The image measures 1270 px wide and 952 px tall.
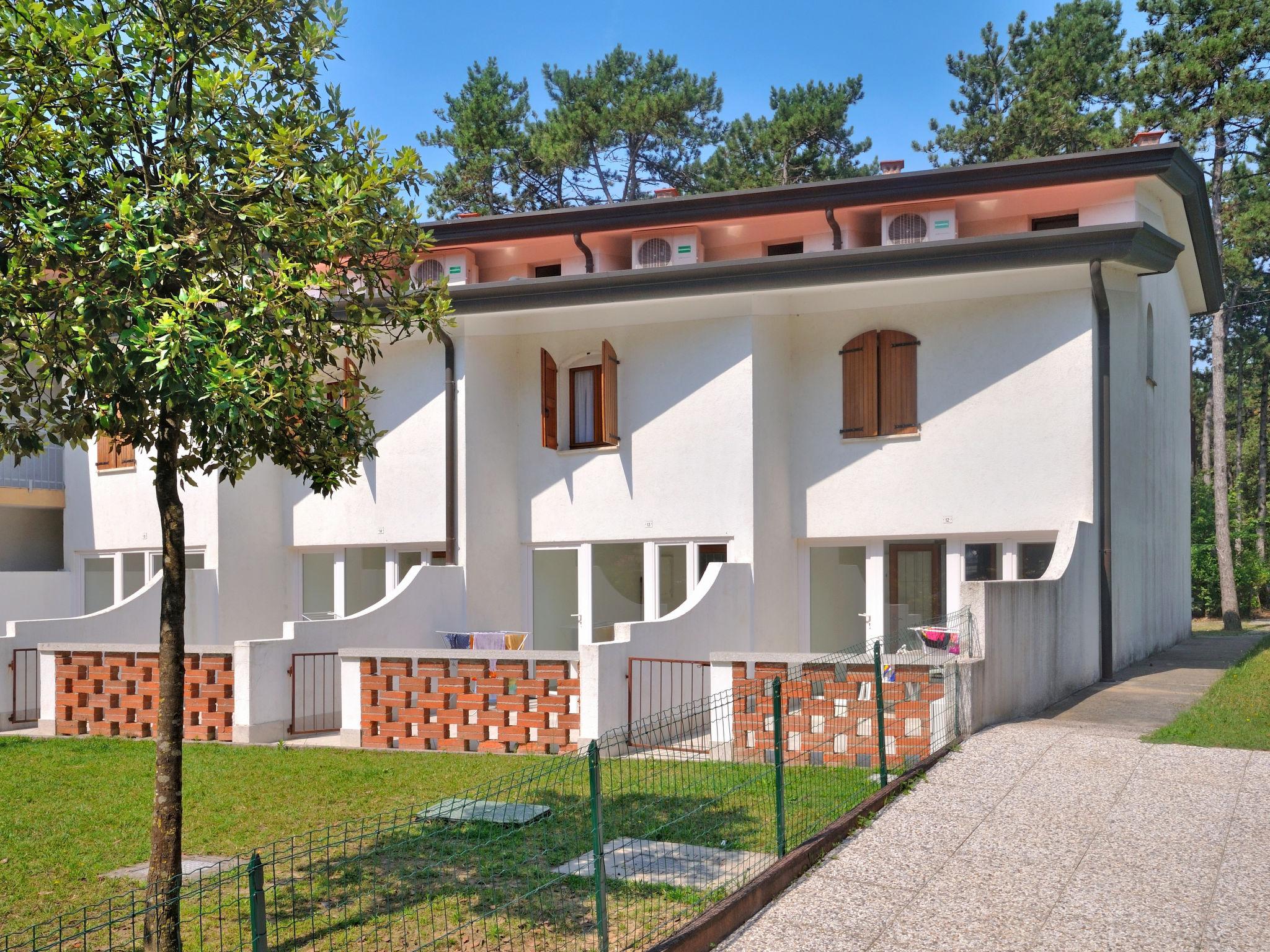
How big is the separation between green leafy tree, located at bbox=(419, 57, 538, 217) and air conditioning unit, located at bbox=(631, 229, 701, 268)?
19.8 meters

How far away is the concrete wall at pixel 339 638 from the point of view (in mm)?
13422

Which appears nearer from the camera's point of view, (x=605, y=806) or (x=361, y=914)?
(x=361, y=914)

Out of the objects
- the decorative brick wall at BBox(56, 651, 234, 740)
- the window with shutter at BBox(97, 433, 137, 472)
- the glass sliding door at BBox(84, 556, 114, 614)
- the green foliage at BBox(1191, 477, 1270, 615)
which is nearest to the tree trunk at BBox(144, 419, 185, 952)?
the decorative brick wall at BBox(56, 651, 234, 740)

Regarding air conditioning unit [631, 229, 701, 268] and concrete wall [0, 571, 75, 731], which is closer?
air conditioning unit [631, 229, 701, 268]

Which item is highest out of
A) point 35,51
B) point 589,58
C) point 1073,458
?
point 589,58

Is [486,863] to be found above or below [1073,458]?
below

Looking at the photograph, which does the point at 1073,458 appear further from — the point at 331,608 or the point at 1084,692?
the point at 331,608

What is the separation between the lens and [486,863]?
8008mm

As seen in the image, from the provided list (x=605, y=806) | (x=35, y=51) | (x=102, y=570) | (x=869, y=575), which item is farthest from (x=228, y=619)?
(x=35, y=51)

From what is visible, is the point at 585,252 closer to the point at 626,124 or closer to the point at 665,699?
the point at 665,699

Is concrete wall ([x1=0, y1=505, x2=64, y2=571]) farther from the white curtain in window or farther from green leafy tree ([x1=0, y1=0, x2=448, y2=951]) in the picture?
green leafy tree ([x1=0, y1=0, x2=448, y2=951])

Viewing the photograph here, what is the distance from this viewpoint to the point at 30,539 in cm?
2284

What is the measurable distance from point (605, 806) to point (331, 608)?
11.6 m

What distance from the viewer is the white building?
15.6 meters
